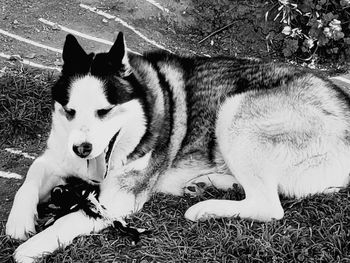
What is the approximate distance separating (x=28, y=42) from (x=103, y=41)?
0.81 m

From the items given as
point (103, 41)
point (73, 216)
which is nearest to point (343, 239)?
point (73, 216)

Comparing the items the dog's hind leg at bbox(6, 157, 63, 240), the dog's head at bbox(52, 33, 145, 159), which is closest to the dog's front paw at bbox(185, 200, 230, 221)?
the dog's head at bbox(52, 33, 145, 159)

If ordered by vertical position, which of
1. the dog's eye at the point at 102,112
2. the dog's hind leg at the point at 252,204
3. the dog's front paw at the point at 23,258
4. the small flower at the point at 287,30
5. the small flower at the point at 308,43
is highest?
the small flower at the point at 287,30

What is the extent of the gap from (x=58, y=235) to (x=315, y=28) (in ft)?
12.8

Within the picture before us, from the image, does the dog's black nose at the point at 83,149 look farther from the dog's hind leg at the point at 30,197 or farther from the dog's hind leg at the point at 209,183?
the dog's hind leg at the point at 209,183

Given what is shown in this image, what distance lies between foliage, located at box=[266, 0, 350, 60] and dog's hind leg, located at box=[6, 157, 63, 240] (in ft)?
10.7

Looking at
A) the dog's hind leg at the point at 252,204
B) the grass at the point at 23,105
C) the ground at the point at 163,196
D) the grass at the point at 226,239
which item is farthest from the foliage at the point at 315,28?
the grass at the point at 23,105

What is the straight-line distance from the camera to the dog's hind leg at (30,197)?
405 cm

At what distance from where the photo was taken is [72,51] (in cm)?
406

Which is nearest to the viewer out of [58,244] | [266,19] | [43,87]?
[58,244]

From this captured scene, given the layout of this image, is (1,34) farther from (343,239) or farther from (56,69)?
(343,239)

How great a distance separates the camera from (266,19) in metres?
6.77

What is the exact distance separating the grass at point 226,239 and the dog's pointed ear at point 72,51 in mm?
1266

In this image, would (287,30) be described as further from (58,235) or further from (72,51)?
(58,235)
